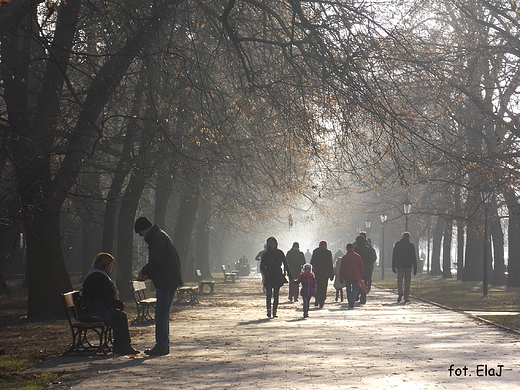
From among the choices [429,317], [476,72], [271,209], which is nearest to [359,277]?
[429,317]

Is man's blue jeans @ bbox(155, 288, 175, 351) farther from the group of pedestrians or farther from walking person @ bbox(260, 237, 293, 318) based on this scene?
walking person @ bbox(260, 237, 293, 318)

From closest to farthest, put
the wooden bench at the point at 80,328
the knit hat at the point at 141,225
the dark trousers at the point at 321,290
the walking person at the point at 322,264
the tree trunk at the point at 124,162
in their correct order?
1. the wooden bench at the point at 80,328
2. the knit hat at the point at 141,225
3. the tree trunk at the point at 124,162
4. the walking person at the point at 322,264
5. the dark trousers at the point at 321,290

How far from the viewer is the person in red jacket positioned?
2366 cm

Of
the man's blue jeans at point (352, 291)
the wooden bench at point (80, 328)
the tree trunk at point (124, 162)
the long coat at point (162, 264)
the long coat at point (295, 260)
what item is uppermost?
the tree trunk at point (124, 162)

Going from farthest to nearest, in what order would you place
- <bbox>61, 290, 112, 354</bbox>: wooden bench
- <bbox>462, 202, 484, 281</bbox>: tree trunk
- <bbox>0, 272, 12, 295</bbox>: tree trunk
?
1. <bbox>462, 202, 484, 281</bbox>: tree trunk
2. <bbox>0, 272, 12, 295</bbox>: tree trunk
3. <bbox>61, 290, 112, 354</bbox>: wooden bench

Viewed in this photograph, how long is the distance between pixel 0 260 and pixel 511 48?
20764 millimetres

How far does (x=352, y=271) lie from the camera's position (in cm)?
2380

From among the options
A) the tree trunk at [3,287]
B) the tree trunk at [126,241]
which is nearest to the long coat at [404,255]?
the tree trunk at [126,241]

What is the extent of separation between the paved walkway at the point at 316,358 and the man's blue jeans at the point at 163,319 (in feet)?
0.74

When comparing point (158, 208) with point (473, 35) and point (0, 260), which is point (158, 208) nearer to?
point (0, 260)

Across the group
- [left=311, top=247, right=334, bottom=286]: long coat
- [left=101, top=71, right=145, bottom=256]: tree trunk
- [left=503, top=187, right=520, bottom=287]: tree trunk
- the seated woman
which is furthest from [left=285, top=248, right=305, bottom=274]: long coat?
the seated woman

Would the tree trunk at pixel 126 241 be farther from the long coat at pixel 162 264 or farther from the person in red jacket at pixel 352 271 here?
the long coat at pixel 162 264

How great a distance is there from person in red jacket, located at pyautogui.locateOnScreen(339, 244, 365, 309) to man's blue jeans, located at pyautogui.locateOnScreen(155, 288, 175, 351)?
11.6 metres

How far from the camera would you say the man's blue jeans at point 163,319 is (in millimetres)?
12203
